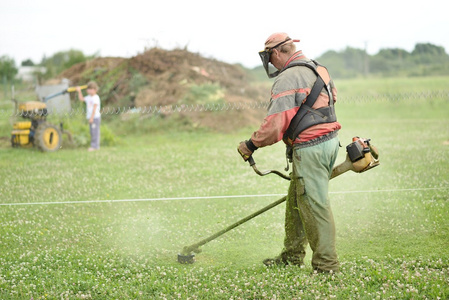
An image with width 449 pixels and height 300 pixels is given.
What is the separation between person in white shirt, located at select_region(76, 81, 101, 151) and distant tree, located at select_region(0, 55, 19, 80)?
21192 millimetres

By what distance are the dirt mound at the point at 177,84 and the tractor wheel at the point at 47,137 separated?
15.9 ft

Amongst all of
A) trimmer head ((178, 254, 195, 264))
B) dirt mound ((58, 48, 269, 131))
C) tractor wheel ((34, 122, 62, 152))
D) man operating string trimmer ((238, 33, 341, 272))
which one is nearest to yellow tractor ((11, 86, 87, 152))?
tractor wheel ((34, 122, 62, 152))

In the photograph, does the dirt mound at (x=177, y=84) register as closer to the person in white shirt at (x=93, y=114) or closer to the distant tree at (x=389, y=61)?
the person in white shirt at (x=93, y=114)

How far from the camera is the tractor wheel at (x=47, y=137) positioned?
43.1 ft

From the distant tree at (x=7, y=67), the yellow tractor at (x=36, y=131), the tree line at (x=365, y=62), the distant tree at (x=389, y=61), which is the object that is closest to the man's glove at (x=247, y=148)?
the yellow tractor at (x=36, y=131)

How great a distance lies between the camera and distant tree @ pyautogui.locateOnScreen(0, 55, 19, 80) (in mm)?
32469

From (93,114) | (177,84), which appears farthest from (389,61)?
(93,114)

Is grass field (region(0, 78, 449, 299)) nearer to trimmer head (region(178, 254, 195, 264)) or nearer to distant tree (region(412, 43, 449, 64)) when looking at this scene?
trimmer head (region(178, 254, 195, 264))

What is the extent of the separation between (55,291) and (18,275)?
0.61 metres

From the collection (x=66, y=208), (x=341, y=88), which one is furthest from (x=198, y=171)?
(x=341, y=88)

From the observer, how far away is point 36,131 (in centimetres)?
1311

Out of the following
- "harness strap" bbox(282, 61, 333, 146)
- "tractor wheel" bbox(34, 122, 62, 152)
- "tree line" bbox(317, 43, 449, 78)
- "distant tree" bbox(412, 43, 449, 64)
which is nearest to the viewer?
"harness strap" bbox(282, 61, 333, 146)

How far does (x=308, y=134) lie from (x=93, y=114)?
382 inches

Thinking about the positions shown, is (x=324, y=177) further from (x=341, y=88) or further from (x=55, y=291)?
(x=341, y=88)
